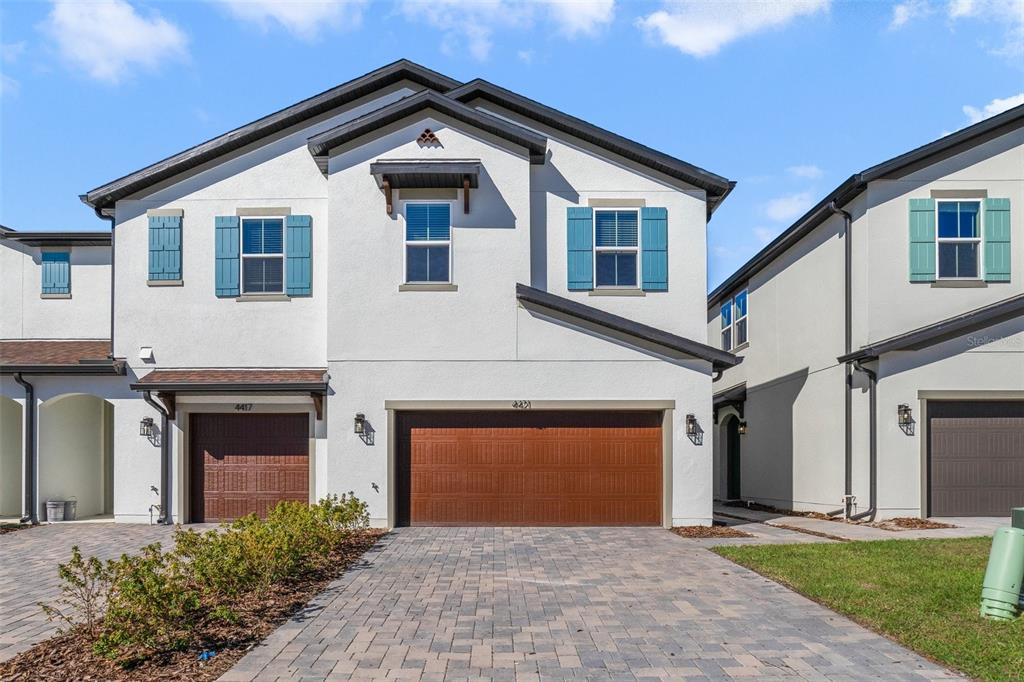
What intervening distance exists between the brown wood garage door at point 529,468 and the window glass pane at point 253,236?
4.44 metres

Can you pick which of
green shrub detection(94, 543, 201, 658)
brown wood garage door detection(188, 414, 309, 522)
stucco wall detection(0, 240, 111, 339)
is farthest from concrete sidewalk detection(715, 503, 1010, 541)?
stucco wall detection(0, 240, 111, 339)

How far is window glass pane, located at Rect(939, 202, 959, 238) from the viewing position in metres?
15.7

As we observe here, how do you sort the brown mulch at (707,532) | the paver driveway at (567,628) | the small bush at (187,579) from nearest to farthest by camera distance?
the paver driveway at (567,628), the small bush at (187,579), the brown mulch at (707,532)

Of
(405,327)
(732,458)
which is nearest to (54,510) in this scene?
(405,327)

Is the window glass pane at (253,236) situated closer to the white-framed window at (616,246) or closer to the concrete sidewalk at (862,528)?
the white-framed window at (616,246)

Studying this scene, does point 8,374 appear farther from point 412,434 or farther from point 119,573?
point 119,573

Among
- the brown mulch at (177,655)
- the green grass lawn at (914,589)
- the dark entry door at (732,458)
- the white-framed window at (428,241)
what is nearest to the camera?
the brown mulch at (177,655)

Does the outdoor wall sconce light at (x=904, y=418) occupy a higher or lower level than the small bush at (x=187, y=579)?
higher

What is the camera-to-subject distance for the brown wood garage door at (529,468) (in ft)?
48.7

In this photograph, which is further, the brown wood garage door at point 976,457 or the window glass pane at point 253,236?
the window glass pane at point 253,236

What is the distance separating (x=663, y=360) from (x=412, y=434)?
4.90m

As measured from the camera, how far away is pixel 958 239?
15.6 meters

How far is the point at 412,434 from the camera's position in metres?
15.0

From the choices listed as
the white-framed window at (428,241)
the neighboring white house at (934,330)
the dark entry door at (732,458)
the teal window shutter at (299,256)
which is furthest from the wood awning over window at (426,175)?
the dark entry door at (732,458)
